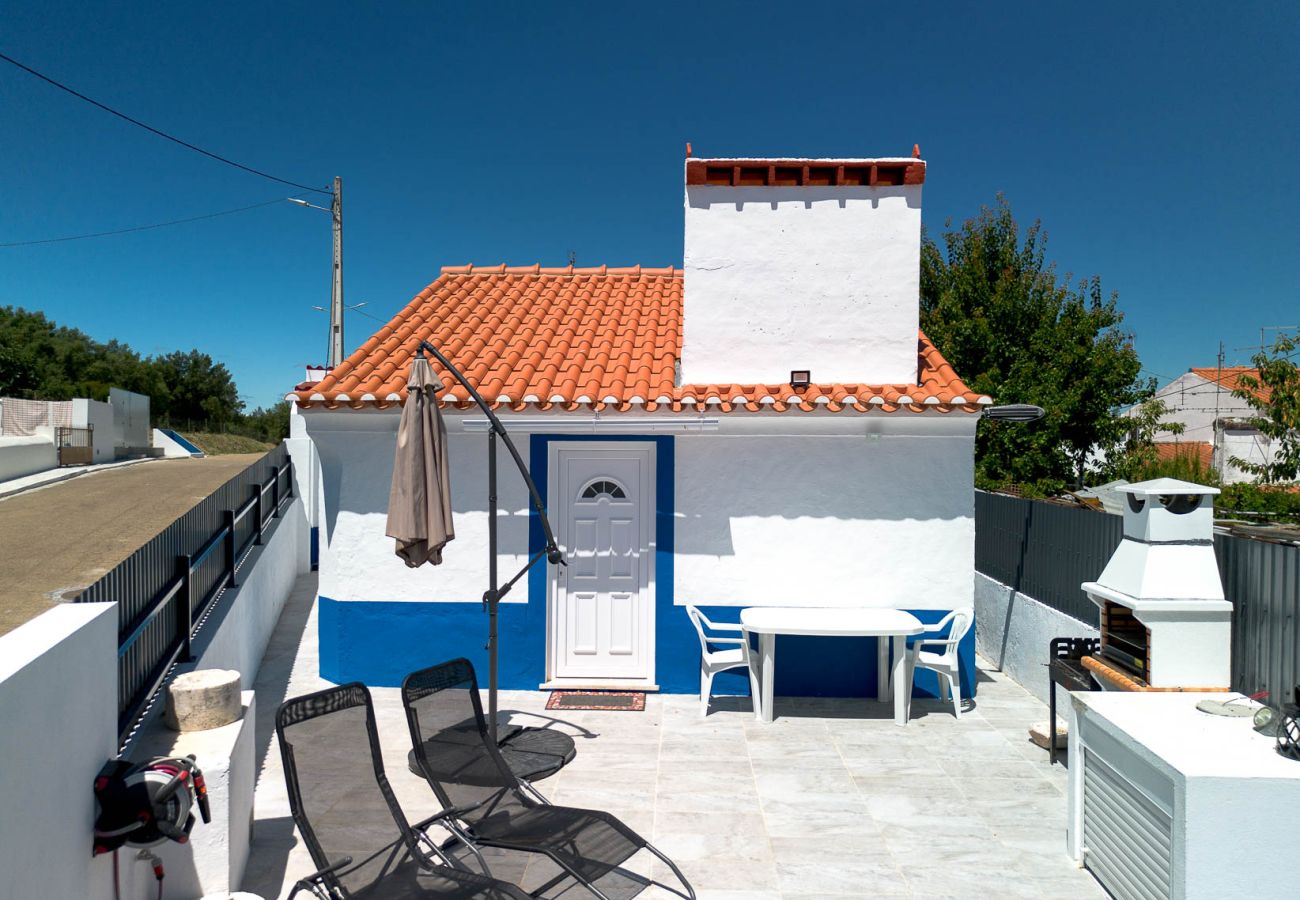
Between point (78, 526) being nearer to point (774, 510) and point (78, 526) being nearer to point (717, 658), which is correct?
point (717, 658)

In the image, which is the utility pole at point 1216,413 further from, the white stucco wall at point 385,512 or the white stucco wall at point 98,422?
the white stucco wall at point 98,422

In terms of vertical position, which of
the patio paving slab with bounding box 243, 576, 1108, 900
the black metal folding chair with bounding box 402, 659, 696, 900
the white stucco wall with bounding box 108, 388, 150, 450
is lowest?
the patio paving slab with bounding box 243, 576, 1108, 900

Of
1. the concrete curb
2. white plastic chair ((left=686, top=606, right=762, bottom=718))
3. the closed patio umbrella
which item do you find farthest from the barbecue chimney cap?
the concrete curb

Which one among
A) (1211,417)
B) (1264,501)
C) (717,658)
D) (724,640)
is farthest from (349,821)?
(1211,417)

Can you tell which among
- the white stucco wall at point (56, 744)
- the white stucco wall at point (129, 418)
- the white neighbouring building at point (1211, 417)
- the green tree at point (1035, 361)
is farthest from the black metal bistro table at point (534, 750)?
the white stucco wall at point (129, 418)

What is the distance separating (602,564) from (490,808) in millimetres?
3551

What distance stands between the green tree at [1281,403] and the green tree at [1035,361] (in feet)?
9.19

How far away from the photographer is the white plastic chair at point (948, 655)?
7.28 meters

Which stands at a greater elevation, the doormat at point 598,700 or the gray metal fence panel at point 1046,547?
the gray metal fence panel at point 1046,547

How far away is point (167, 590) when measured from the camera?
5.55 metres

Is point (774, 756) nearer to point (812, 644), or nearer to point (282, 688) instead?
point (812, 644)

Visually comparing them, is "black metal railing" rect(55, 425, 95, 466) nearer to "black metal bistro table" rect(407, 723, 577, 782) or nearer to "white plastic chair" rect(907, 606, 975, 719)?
"black metal bistro table" rect(407, 723, 577, 782)

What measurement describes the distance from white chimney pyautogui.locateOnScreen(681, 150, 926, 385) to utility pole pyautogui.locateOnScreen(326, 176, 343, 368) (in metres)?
14.5

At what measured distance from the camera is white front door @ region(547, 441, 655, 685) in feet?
26.3
